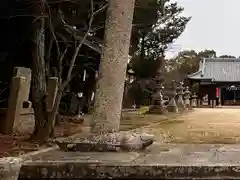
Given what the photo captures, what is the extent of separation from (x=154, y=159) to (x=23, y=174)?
92 centimetres

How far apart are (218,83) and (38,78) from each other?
1382 inches

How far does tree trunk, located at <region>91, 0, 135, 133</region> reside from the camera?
3914mm

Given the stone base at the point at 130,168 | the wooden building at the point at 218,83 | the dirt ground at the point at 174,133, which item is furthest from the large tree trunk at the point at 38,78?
the wooden building at the point at 218,83

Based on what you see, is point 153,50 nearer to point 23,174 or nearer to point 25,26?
point 25,26

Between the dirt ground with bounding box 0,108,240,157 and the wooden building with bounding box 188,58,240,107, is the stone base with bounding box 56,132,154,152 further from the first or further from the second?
the wooden building with bounding box 188,58,240,107

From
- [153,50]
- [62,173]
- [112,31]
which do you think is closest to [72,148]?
[62,173]

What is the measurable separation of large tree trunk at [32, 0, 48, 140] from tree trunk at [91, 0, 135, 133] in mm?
4006

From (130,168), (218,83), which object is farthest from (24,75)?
(218,83)

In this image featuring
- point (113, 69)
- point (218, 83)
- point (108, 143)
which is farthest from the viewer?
point (218, 83)

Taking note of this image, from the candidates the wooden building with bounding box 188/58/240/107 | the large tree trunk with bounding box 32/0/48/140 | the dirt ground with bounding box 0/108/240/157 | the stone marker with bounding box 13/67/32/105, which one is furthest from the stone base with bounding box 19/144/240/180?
the wooden building with bounding box 188/58/240/107

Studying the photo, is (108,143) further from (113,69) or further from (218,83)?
(218,83)

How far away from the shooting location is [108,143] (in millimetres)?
3477

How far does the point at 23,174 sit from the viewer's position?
2725 mm

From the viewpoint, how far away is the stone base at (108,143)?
3457mm
